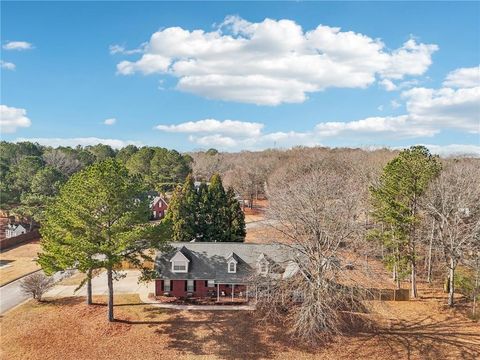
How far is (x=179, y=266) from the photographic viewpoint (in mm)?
33219

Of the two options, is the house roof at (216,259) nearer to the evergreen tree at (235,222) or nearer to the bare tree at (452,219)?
the evergreen tree at (235,222)

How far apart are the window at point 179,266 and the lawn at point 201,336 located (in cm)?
409

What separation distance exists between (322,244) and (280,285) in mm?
4689

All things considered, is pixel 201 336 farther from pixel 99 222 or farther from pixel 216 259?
pixel 99 222

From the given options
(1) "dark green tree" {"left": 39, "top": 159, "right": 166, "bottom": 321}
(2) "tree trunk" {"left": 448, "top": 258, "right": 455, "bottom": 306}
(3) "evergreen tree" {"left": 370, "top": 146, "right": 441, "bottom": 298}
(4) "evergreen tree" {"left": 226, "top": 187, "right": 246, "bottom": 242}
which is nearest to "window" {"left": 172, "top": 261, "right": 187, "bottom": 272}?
(1) "dark green tree" {"left": 39, "top": 159, "right": 166, "bottom": 321}

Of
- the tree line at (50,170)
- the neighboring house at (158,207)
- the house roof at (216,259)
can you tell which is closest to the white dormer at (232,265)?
the house roof at (216,259)

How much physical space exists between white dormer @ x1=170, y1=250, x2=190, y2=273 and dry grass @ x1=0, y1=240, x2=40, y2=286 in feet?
48.5

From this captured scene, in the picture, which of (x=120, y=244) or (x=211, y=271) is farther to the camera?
(x=211, y=271)

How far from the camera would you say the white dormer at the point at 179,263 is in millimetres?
33156

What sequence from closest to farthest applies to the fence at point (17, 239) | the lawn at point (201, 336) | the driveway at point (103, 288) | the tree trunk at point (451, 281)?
the lawn at point (201, 336)
the tree trunk at point (451, 281)
the driveway at point (103, 288)
the fence at point (17, 239)

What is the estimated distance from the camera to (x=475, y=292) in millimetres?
29906

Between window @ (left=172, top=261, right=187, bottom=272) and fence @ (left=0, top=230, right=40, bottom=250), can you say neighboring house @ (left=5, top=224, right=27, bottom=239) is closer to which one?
fence @ (left=0, top=230, right=40, bottom=250)

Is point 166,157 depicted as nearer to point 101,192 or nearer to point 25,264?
point 25,264

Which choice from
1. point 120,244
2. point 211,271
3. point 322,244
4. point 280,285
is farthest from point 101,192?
point 322,244
